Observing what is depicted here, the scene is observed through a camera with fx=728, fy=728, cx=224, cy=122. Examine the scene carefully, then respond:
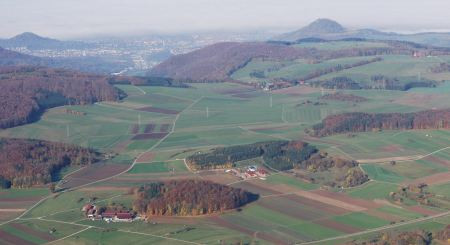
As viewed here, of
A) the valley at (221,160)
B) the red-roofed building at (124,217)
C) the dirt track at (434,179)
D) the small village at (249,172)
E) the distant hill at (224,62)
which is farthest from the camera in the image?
the distant hill at (224,62)

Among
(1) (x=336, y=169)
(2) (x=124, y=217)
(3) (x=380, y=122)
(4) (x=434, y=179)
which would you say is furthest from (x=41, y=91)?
(4) (x=434, y=179)

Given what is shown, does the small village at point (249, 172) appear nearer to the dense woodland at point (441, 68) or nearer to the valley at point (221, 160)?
the valley at point (221, 160)

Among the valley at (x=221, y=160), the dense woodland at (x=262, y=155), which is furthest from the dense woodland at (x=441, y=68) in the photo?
the dense woodland at (x=262, y=155)

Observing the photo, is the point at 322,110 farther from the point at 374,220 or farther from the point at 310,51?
the point at 310,51

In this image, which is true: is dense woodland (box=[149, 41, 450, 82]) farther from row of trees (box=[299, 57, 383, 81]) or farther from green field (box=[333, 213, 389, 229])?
green field (box=[333, 213, 389, 229])

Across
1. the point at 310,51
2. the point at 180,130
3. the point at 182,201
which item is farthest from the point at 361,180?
the point at 310,51
